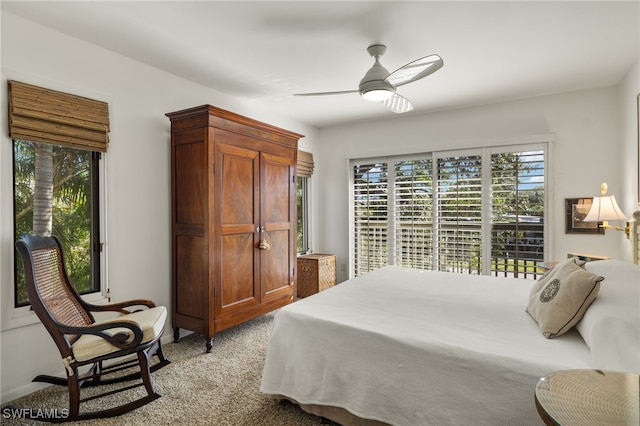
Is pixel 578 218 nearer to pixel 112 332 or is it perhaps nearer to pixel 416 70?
pixel 416 70

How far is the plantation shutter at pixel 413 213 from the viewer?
4621 mm

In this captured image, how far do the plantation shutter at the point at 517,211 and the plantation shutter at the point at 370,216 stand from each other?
146 centimetres

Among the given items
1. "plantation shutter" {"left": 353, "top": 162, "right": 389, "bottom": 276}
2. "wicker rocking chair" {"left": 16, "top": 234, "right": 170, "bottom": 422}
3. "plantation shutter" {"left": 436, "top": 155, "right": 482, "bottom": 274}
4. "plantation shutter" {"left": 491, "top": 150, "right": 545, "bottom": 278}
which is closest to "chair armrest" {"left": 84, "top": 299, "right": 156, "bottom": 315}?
"wicker rocking chair" {"left": 16, "top": 234, "right": 170, "bottom": 422}

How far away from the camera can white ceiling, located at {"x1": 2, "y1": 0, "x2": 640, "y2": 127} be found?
222 centimetres

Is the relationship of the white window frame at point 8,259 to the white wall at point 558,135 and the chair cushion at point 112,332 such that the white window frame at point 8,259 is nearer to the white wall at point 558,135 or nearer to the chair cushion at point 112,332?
the chair cushion at point 112,332

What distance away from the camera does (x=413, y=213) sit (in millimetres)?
4742

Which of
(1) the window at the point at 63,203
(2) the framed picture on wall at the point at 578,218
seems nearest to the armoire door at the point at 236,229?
(1) the window at the point at 63,203

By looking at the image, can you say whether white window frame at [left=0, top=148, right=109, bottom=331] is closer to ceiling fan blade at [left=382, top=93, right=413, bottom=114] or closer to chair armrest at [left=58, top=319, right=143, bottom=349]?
chair armrest at [left=58, top=319, right=143, bottom=349]

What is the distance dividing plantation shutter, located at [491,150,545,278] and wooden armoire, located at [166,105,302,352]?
272 centimetres

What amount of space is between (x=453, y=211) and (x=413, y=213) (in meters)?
0.55

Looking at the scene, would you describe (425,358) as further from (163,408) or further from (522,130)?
(522,130)

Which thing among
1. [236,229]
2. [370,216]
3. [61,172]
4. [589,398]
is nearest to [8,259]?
[61,172]

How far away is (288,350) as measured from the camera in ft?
6.48

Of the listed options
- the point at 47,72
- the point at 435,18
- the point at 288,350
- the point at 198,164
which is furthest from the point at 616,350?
the point at 47,72
